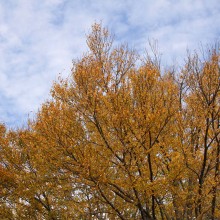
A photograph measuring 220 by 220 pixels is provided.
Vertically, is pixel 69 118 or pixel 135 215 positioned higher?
pixel 69 118

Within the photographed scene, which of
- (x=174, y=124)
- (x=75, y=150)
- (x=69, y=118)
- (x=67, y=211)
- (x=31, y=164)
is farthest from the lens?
(x=31, y=164)

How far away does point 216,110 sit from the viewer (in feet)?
33.4

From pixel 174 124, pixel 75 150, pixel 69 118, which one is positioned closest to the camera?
pixel 75 150

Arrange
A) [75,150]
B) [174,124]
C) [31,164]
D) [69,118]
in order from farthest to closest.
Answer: [31,164] → [174,124] → [69,118] → [75,150]

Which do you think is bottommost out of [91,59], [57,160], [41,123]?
[57,160]

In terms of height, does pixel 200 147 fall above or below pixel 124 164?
above

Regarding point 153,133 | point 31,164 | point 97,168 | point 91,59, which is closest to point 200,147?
point 153,133

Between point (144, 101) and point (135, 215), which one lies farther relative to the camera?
point (135, 215)

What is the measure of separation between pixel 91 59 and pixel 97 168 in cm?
386

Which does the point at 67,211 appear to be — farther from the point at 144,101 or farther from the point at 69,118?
the point at 144,101

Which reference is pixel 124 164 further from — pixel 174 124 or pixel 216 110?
pixel 216 110

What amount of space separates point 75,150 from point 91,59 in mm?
3488

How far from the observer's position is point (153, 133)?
9.14 m

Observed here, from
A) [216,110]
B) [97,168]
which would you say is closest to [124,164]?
[97,168]
